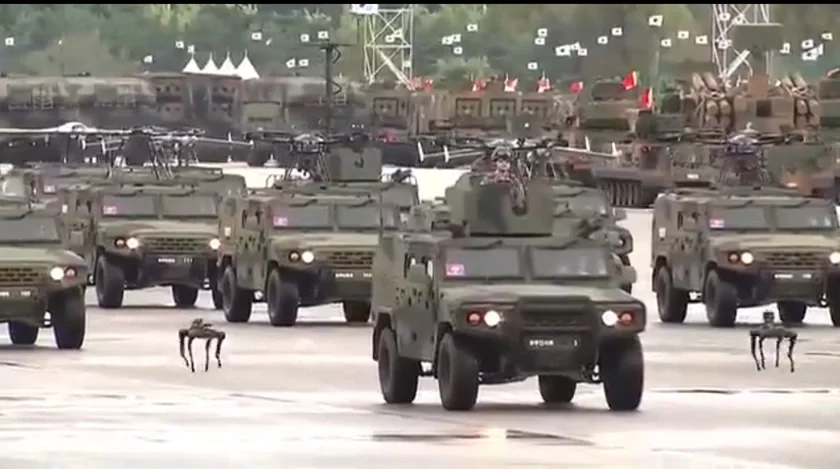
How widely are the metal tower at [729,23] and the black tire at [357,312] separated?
199 feet

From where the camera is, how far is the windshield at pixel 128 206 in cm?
3984

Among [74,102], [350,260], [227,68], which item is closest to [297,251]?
[350,260]

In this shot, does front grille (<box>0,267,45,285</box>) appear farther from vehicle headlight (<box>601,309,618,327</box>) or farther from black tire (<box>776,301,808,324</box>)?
black tire (<box>776,301,808,324</box>)

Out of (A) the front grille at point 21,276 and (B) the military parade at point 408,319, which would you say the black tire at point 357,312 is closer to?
(B) the military parade at point 408,319

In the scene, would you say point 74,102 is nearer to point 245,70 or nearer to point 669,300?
point 245,70

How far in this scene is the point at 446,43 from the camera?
141000 millimetres

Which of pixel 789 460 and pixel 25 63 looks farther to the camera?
pixel 25 63

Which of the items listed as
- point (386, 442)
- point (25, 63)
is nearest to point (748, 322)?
point (386, 442)

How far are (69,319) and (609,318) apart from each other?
9.08 metres

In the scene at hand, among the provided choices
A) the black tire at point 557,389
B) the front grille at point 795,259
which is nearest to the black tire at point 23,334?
the front grille at point 795,259

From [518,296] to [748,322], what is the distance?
558 inches

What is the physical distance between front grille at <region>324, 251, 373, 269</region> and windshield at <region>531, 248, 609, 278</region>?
1002cm

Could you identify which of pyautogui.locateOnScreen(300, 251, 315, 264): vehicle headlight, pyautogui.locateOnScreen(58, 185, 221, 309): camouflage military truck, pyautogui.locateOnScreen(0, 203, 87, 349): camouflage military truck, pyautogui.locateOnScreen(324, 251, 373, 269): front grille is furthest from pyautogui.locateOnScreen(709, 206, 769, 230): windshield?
pyautogui.locateOnScreen(0, 203, 87, 349): camouflage military truck

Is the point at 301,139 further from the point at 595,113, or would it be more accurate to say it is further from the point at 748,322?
the point at 595,113
